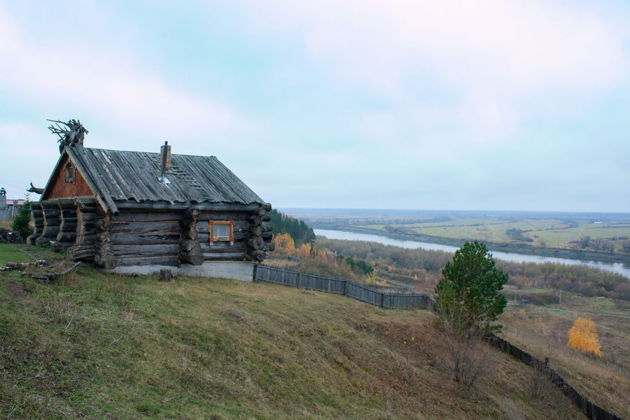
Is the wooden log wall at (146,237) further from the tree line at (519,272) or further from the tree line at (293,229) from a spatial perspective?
the tree line at (519,272)

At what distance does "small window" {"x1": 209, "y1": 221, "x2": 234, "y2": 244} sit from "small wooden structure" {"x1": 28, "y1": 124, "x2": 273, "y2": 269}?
43 millimetres

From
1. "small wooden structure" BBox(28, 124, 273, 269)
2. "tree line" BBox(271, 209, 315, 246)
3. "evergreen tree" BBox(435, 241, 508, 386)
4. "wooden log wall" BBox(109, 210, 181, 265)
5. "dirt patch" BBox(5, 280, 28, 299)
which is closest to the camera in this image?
"dirt patch" BBox(5, 280, 28, 299)

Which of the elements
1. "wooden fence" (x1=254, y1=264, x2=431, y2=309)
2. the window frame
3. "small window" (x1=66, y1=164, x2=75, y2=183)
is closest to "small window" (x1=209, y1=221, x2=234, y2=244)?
"wooden fence" (x1=254, y1=264, x2=431, y2=309)

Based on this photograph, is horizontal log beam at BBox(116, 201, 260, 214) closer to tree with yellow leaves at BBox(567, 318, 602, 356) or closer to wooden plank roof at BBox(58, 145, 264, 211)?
wooden plank roof at BBox(58, 145, 264, 211)

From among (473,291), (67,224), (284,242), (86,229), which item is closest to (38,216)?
(67,224)

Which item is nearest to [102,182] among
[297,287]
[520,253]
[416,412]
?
[297,287]

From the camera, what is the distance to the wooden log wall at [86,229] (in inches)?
603

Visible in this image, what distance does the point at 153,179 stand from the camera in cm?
1820

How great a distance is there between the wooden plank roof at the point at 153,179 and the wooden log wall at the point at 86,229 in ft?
2.31

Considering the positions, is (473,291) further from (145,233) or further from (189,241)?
(145,233)

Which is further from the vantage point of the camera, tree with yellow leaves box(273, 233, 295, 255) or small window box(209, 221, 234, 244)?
tree with yellow leaves box(273, 233, 295, 255)

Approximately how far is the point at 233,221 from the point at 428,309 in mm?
14014

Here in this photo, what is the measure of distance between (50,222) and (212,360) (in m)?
12.7

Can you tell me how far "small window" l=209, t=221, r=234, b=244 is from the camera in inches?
742
